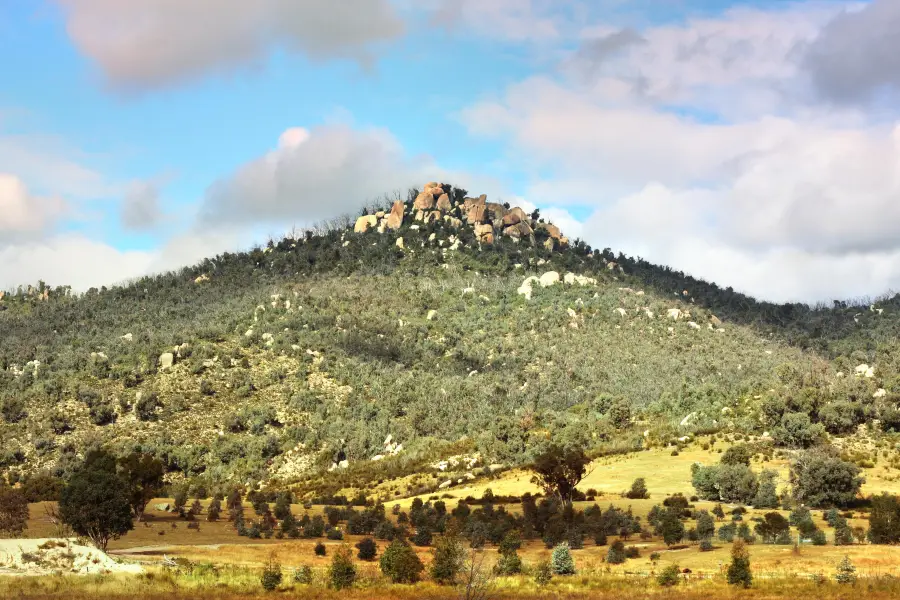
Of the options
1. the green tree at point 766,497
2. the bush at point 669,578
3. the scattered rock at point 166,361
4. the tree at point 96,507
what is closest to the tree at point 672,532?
the bush at point 669,578

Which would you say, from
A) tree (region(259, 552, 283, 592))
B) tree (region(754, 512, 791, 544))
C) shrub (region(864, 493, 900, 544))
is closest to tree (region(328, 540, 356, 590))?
tree (region(259, 552, 283, 592))

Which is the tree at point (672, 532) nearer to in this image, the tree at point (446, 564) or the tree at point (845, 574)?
the tree at point (845, 574)

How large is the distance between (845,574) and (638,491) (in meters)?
37.4

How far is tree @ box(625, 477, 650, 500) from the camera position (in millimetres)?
76500

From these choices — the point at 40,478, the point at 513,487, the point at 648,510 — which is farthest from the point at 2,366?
the point at 648,510

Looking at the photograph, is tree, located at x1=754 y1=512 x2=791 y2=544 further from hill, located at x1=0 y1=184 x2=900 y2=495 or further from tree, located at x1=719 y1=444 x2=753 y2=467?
hill, located at x1=0 y1=184 x2=900 y2=495

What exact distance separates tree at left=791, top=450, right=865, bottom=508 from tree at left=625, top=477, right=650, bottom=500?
1389 centimetres

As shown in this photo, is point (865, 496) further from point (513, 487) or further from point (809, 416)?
point (513, 487)

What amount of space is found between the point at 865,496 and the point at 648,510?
20153 millimetres

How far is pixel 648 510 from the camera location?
69.6m

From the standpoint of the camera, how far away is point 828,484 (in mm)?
68812

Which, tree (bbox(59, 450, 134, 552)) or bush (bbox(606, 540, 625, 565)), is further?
tree (bbox(59, 450, 134, 552))

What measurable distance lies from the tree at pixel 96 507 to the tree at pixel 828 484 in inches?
2188

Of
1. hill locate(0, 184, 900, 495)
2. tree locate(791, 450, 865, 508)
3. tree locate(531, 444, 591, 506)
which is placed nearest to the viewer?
tree locate(791, 450, 865, 508)
